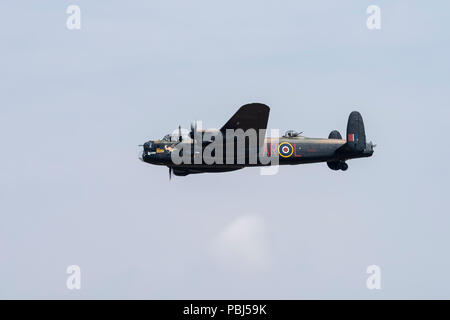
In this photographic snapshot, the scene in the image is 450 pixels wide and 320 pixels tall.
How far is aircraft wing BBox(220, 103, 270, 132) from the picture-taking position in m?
58.7

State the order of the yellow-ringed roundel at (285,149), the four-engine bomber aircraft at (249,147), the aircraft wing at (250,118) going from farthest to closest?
1. the yellow-ringed roundel at (285,149)
2. the four-engine bomber aircraft at (249,147)
3. the aircraft wing at (250,118)

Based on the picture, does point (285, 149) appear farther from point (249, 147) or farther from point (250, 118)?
point (250, 118)

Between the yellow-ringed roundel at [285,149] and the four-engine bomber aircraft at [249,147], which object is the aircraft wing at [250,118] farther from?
the yellow-ringed roundel at [285,149]

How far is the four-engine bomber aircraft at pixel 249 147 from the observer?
198 ft

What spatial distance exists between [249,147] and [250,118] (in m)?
2.61

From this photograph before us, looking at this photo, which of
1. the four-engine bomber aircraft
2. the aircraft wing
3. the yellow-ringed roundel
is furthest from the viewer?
the yellow-ringed roundel

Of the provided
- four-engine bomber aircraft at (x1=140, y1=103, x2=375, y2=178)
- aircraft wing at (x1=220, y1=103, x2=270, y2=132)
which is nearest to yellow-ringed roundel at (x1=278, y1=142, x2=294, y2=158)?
four-engine bomber aircraft at (x1=140, y1=103, x2=375, y2=178)

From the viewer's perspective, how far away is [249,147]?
61562 millimetres

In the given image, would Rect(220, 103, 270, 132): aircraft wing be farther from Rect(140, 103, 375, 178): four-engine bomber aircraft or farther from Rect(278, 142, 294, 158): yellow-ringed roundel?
Rect(278, 142, 294, 158): yellow-ringed roundel

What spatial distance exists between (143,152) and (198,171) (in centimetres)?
396

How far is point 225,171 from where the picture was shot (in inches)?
2544

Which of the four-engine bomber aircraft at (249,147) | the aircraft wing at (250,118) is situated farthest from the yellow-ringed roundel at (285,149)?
the aircraft wing at (250,118)
